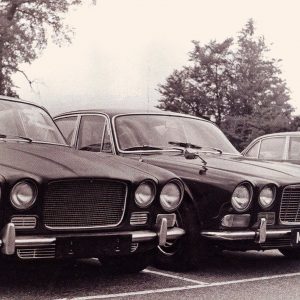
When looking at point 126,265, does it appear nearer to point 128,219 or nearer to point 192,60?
point 128,219

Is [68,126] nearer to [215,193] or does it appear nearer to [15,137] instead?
[15,137]

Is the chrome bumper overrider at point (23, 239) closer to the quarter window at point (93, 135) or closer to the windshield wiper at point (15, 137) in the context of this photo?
Result: the windshield wiper at point (15, 137)

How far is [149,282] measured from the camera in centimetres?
561

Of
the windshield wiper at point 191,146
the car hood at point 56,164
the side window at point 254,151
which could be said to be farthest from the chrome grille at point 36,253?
the side window at point 254,151

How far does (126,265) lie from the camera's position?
5.88m

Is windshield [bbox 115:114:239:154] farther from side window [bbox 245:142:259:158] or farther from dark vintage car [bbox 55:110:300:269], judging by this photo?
side window [bbox 245:142:259:158]

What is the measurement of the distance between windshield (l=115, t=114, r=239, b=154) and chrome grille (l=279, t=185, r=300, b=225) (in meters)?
1.31

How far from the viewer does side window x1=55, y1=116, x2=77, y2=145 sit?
7.45 meters

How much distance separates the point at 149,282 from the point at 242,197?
1.13 metres

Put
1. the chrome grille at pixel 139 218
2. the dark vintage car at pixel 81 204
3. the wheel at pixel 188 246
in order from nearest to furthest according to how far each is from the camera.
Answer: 1. the dark vintage car at pixel 81 204
2. the chrome grille at pixel 139 218
3. the wheel at pixel 188 246

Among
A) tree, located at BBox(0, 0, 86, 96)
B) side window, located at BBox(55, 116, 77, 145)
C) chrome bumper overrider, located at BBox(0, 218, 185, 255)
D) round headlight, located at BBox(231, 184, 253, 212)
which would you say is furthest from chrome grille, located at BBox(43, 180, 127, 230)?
tree, located at BBox(0, 0, 86, 96)

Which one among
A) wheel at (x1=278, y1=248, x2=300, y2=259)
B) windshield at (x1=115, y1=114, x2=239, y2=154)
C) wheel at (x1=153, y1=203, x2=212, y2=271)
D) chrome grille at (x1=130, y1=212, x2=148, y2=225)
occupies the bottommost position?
wheel at (x1=278, y1=248, x2=300, y2=259)

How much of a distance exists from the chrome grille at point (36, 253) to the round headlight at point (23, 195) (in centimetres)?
32

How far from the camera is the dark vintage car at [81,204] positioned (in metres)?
4.61
